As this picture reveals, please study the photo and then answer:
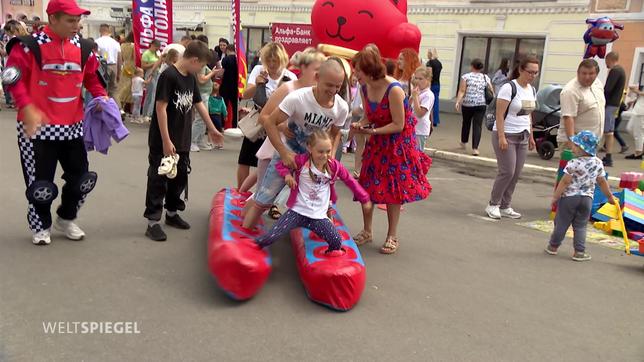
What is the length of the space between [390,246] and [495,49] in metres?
14.8

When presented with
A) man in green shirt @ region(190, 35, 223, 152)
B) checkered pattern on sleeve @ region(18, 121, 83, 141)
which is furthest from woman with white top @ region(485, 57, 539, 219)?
man in green shirt @ region(190, 35, 223, 152)

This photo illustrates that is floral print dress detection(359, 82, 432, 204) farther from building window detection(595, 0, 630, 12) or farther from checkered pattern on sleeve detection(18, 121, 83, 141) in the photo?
building window detection(595, 0, 630, 12)

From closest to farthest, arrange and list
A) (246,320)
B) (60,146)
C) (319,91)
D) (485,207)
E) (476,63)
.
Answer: (246,320)
(319,91)
(60,146)
(485,207)
(476,63)

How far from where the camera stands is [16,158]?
25.7 feet

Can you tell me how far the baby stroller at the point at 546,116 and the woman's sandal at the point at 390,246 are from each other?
6.74 metres

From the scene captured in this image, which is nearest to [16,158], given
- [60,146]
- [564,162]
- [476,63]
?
[60,146]

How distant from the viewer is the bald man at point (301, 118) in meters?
4.24

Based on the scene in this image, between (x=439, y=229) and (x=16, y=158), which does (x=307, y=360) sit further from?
(x=16, y=158)

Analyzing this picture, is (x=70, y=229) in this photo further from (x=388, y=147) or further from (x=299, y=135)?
(x=388, y=147)

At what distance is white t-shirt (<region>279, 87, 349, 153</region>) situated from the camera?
173 inches

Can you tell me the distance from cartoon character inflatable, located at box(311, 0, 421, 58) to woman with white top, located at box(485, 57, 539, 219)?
2888 mm

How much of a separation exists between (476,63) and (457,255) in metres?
7.18

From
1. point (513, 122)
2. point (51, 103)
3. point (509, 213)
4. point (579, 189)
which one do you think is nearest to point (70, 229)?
point (51, 103)

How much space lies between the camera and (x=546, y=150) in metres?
10.8
